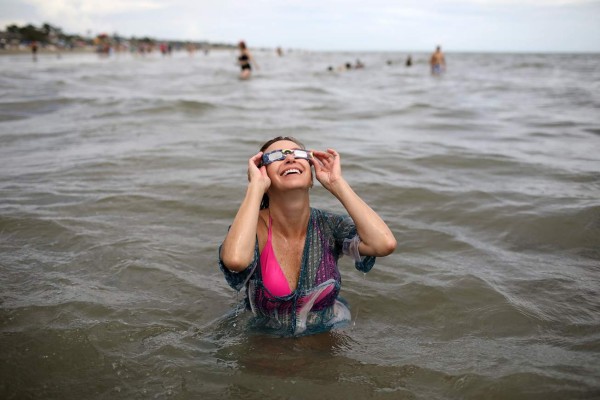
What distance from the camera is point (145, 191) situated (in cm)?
630

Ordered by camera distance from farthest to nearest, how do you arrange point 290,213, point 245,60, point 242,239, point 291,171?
point 245,60, point 290,213, point 291,171, point 242,239

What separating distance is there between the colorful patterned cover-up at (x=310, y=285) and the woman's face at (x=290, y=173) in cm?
37

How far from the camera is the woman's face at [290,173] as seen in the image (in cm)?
275

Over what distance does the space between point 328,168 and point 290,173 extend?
1.25 feet

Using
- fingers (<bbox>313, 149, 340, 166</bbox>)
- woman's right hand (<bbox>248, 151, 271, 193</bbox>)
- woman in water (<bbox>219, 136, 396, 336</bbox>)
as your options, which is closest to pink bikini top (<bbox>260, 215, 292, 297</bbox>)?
woman in water (<bbox>219, 136, 396, 336</bbox>)

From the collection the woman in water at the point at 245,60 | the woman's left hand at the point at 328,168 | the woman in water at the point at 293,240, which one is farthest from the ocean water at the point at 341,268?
the woman in water at the point at 245,60

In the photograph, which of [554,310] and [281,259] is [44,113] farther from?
[554,310]

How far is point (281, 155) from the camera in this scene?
2848 mm

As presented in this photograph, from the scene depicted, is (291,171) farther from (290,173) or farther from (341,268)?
(341,268)

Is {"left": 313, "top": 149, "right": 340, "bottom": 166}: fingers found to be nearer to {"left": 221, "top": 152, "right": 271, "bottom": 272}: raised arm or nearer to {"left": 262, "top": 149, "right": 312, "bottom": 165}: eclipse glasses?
{"left": 262, "top": 149, "right": 312, "bottom": 165}: eclipse glasses

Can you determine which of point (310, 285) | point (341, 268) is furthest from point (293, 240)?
point (341, 268)

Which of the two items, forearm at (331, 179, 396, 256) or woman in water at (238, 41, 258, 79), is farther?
woman in water at (238, 41, 258, 79)

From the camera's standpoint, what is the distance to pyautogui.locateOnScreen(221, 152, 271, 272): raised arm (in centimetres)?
266

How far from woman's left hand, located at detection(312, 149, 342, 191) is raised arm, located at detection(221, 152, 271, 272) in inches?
Answer: 16.9
